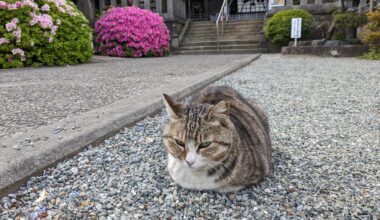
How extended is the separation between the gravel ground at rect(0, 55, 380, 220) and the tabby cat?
0.27ft

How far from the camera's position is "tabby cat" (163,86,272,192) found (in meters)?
1.57

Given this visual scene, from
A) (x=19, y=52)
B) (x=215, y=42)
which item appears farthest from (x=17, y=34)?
(x=215, y=42)

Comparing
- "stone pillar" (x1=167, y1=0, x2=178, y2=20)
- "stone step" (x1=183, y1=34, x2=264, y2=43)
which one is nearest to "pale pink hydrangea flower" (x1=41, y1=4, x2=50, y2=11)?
"stone pillar" (x1=167, y1=0, x2=178, y2=20)

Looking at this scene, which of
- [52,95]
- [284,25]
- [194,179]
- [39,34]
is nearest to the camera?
[194,179]

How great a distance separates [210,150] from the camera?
158 centimetres

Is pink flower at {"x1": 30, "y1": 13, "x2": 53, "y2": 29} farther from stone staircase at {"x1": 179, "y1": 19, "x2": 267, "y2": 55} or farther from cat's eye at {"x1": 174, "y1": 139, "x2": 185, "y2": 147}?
cat's eye at {"x1": 174, "y1": 139, "x2": 185, "y2": 147}

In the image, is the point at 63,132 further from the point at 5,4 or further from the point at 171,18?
the point at 171,18

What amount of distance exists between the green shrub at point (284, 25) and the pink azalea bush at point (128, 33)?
4273mm

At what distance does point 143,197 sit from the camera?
1739 millimetres

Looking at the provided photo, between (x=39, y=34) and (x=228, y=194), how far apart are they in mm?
7491

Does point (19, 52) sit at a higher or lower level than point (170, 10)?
lower

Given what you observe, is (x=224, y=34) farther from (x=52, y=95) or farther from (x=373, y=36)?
(x=52, y=95)

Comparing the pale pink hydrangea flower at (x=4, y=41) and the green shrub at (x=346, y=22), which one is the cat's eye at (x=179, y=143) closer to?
the pale pink hydrangea flower at (x=4, y=41)

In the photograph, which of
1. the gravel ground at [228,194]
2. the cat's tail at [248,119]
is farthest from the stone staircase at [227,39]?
the cat's tail at [248,119]
